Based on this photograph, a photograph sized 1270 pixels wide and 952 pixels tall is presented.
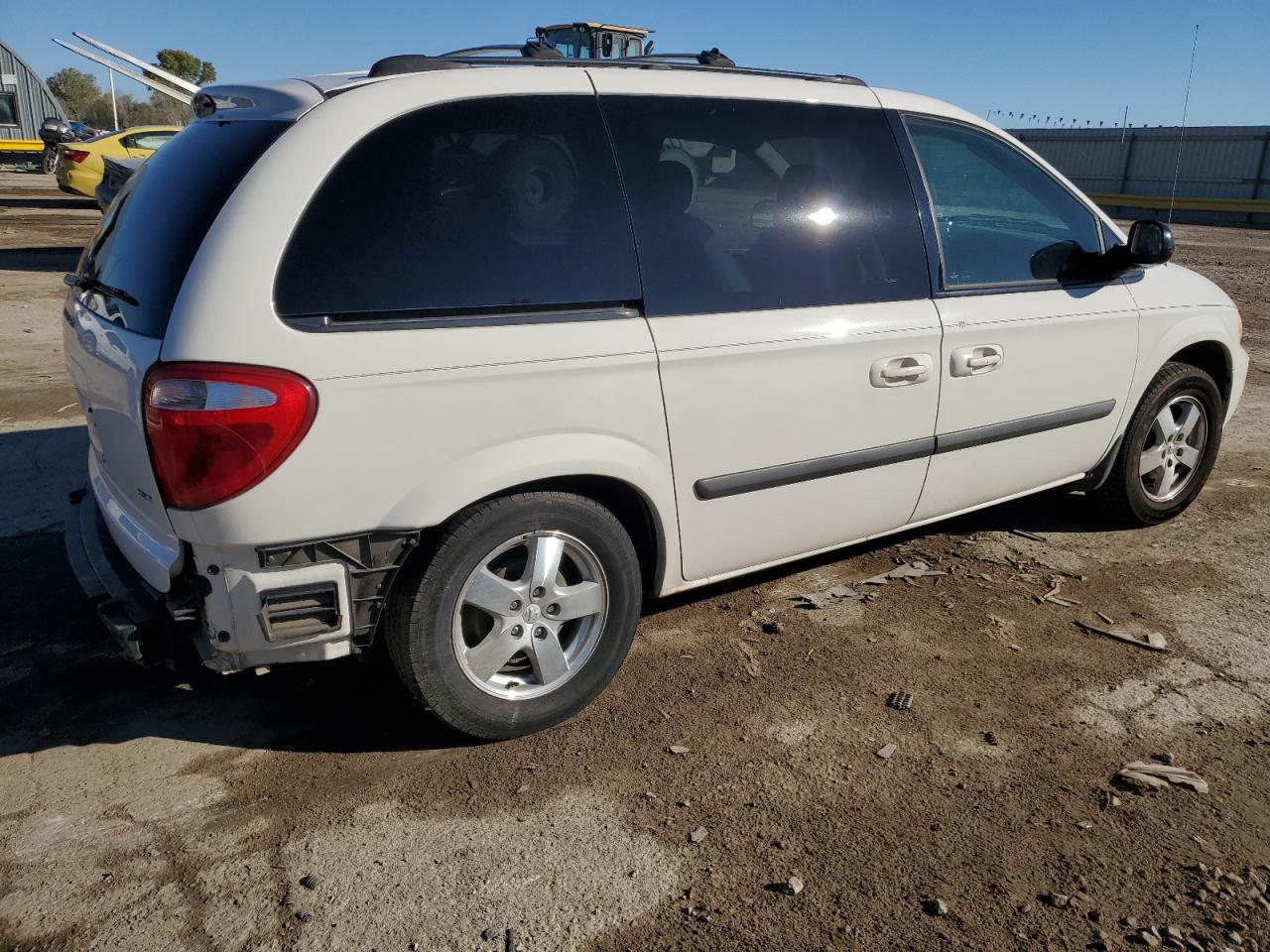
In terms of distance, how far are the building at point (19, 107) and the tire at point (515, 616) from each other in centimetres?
4123

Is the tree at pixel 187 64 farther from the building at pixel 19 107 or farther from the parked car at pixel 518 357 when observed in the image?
the parked car at pixel 518 357

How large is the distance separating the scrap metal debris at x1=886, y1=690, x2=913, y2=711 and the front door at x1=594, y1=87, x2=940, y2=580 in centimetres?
61

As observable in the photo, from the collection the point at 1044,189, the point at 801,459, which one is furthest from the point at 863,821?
the point at 1044,189

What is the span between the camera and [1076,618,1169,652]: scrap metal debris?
380cm

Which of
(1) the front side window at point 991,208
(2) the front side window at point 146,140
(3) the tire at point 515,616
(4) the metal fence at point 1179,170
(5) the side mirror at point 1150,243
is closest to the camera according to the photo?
(3) the tire at point 515,616

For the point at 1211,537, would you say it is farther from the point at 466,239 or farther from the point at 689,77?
the point at 466,239

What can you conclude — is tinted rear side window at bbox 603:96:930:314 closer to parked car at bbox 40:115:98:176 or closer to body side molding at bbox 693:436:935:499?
body side molding at bbox 693:436:935:499

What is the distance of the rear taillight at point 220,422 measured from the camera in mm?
2486

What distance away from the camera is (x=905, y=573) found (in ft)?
14.5

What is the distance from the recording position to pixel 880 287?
11.9 ft

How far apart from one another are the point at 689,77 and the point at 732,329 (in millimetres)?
888

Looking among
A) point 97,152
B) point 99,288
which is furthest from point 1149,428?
point 97,152

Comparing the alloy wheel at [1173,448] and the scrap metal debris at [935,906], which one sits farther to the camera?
the alloy wheel at [1173,448]

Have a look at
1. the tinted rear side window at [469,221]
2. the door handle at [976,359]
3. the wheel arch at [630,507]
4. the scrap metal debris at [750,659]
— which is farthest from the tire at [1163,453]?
the tinted rear side window at [469,221]
